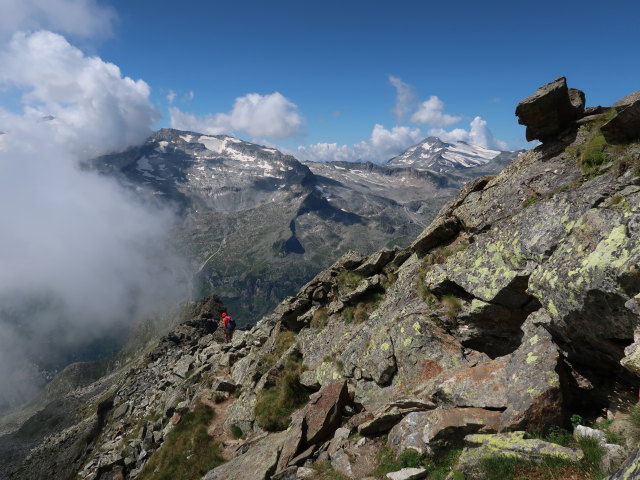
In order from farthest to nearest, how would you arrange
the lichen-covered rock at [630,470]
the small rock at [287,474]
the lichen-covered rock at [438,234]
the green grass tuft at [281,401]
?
1. the lichen-covered rock at [438,234]
2. the green grass tuft at [281,401]
3. the small rock at [287,474]
4. the lichen-covered rock at [630,470]

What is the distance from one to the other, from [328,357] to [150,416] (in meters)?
27.4

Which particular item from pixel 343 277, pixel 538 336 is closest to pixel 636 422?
pixel 538 336

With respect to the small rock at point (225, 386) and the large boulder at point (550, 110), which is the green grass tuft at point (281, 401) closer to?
the small rock at point (225, 386)

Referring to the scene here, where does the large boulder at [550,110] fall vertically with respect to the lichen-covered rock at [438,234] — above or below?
above

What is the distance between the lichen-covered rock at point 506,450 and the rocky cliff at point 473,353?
5 centimetres

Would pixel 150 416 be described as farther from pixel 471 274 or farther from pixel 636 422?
pixel 636 422

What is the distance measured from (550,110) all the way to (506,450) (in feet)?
68.7

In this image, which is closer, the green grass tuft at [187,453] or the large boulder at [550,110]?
the large boulder at [550,110]

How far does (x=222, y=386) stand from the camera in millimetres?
35875

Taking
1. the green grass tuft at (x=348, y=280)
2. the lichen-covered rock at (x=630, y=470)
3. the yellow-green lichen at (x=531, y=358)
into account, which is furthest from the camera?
the green grass tuft at (x=348, y=280)

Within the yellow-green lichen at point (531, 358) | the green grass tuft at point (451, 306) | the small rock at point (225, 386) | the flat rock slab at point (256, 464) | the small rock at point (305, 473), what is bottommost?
the small rock at point (225, 386)

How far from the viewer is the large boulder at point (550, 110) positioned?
23281mm

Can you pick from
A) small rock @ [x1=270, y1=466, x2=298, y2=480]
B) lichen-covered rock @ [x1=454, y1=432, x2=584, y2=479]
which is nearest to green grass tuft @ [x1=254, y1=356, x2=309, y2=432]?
small rock @ [x1=270, y1=466, x2=298, y2=480]

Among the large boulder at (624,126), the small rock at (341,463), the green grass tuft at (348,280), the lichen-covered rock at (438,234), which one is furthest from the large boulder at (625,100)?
the small rock at (341,463)
